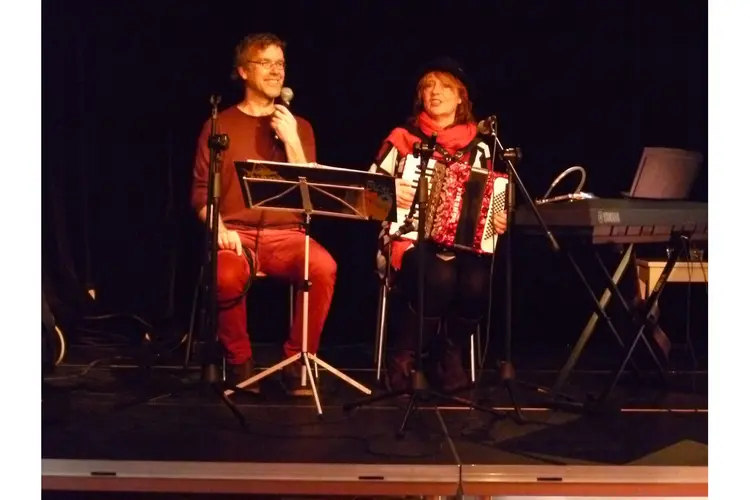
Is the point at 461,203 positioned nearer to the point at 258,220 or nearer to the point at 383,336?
the point at 383,336

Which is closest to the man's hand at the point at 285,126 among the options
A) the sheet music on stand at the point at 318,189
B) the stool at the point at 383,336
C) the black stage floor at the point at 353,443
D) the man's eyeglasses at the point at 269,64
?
the man's eyeglasses at the point at 269,64

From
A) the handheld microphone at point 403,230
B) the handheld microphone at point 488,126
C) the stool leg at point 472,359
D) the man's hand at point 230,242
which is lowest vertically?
the stool leg at point 472,359

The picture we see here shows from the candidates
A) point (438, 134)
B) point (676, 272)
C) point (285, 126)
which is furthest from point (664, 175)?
point (285, 126)

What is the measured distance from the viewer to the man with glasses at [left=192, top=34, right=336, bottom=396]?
3.30 meters

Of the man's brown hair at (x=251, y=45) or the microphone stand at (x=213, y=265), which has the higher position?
the man's brown hair at (x=251, y=45)

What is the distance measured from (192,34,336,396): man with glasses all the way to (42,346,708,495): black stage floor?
22cm

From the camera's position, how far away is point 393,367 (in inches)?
135

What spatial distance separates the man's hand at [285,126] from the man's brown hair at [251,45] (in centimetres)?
25

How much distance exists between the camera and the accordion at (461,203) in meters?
3.18

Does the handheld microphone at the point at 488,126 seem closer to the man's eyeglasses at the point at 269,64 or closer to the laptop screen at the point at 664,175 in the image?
the laptop screen at the point at 664,175

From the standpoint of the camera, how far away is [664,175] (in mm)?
3086

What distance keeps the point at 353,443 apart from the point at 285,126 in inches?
49.6
